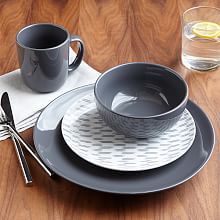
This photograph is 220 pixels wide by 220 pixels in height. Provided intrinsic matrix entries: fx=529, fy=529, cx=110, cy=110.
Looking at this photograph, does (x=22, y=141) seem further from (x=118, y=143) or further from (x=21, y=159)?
(x=118, y=143)

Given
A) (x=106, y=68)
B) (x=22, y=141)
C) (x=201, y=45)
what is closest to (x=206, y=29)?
(x=201, y=45)

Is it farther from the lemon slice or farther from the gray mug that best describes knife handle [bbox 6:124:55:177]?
the lemon slice

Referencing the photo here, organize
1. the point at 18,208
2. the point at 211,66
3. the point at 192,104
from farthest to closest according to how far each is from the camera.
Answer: the point at 211,66, the point at 192,104, the point at 18,208

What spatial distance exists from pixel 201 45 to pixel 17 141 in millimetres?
435

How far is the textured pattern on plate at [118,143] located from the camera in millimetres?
808

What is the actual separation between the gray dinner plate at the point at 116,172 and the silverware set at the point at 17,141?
2 cm

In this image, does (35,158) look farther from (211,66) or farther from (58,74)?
(211,66)

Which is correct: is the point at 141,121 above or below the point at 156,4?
above

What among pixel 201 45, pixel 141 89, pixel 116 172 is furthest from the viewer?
pixel 201 45

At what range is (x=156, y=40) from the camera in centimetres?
118

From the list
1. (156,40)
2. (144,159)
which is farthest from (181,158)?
(156,40)

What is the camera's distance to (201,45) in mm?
1082

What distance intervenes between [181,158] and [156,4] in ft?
1.96

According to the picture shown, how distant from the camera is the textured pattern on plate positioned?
808 mm
